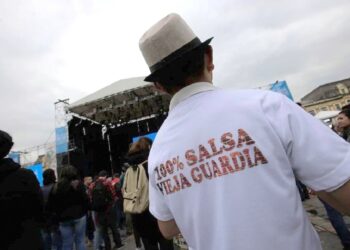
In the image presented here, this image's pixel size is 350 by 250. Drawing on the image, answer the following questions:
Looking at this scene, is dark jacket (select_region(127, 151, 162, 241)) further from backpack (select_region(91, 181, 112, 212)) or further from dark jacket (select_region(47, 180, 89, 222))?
backpack (select_region(91, 181, 112, 212))

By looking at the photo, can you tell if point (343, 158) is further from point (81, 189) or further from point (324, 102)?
point (324, 102)

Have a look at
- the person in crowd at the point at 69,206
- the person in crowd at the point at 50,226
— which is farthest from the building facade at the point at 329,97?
the person in crowd at the point at 69,206

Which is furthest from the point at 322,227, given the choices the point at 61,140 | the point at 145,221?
the point at 61,140

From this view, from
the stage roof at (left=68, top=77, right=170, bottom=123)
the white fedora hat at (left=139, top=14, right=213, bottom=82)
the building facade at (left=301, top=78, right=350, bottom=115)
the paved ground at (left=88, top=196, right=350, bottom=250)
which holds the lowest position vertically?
the paved ground at (left=88, top=196, right=350, bottom=250)

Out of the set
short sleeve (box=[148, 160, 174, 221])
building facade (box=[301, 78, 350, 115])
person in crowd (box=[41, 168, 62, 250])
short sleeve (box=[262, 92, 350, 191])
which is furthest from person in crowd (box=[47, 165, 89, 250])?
building facade (box=[301, 78, 350, 115])

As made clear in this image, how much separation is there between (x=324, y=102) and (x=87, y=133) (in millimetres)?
62652

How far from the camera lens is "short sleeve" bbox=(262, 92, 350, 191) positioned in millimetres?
854

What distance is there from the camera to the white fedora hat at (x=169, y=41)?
110 cm

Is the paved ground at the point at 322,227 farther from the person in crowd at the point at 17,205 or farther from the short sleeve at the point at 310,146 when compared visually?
the short sleeve at the point at 310,146

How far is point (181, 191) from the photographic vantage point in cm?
105

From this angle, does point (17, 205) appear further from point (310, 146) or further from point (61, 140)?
point (61, 140)

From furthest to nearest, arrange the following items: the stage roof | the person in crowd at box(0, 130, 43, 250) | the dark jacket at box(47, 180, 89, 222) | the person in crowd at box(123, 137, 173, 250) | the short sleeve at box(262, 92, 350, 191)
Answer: the stage roof < the dark jacket at box(47, 180, 89, 222) < the person in crowd at box(123, 137, 173, 250) < the person in crowd at box(0, 130, 43, 250) < the short sleeve at box(262, 92, 350, 191)

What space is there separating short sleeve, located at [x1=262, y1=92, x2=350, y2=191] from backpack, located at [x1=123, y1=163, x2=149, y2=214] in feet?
10.00

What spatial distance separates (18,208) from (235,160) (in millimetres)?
2241
